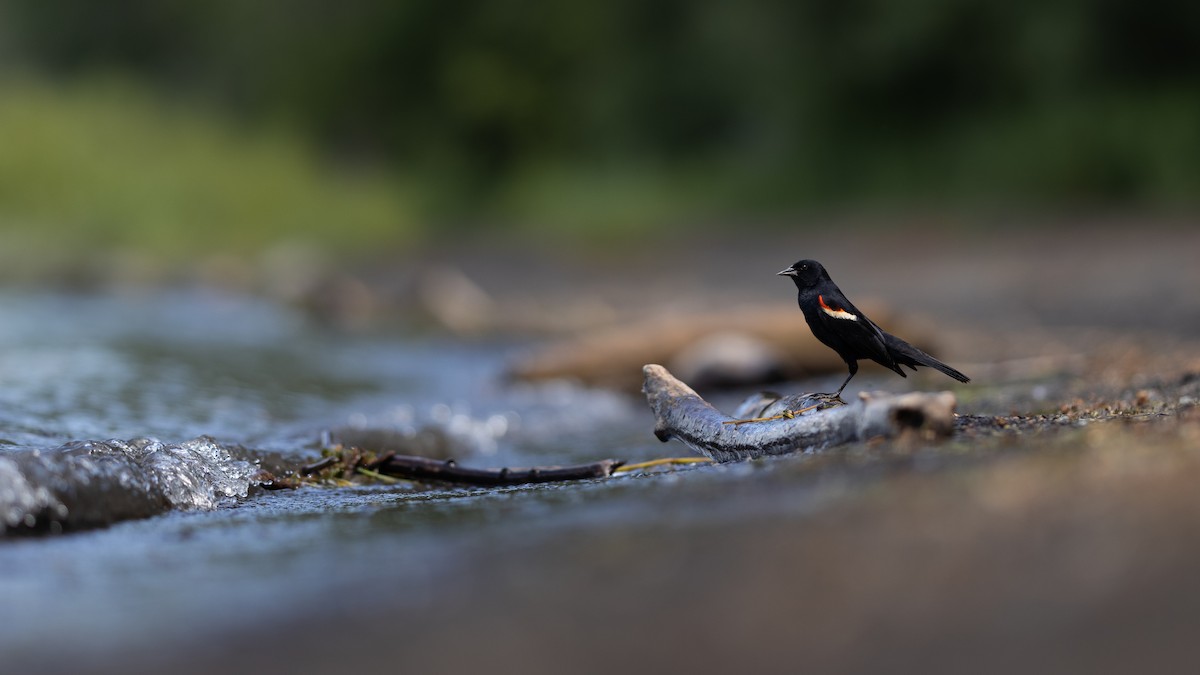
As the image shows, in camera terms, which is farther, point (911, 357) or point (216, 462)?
point (216, 462)

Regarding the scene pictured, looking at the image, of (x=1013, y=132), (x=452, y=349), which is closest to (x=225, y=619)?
(x=452, y=349)

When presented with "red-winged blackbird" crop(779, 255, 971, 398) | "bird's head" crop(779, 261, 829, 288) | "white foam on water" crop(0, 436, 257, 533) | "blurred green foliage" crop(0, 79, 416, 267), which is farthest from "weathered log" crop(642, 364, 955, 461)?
"blurred green foliage" crop(0, 79, 416, 267)

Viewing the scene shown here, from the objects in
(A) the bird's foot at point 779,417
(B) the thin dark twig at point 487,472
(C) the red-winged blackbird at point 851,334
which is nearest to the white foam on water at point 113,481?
(B) the thin dark twig at point 487,472

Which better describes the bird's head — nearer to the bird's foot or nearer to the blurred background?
the bird's foot

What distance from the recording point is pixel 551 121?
81.3 ft

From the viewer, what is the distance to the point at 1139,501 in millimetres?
1903

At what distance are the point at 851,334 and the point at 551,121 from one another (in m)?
22.2

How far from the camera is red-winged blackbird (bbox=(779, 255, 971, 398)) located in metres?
3.08

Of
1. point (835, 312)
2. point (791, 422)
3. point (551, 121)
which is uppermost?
point (551, 121)

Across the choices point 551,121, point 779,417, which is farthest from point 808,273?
point 551,121

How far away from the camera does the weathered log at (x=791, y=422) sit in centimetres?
247

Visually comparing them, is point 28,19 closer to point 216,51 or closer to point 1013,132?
point 216,51

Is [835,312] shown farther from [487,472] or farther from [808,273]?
[487,472]

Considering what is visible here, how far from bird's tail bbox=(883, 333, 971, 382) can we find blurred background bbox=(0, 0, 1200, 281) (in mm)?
9487
